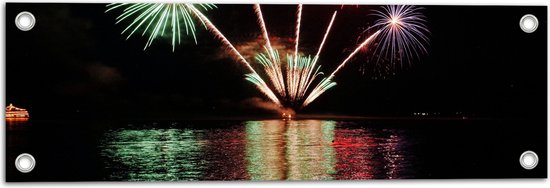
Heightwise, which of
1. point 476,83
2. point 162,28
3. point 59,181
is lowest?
point 59,181

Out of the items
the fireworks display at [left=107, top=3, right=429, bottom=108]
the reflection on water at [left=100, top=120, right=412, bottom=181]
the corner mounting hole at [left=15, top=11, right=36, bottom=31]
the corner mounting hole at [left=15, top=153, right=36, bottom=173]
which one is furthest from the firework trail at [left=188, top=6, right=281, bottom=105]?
the corner mounting hole at [left=15, top=153, right=36, bottom=173]

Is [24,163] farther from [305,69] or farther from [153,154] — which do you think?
[305,69]

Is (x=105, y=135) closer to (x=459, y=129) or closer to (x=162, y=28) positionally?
(x=162, y=28)

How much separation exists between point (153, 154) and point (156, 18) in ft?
6.47

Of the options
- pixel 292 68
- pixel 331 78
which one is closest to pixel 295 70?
pixel 292 68

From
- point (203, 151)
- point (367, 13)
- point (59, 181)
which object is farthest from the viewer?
point (203, 151)

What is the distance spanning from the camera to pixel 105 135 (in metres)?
8.05

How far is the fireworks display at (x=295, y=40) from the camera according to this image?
23.7 feet

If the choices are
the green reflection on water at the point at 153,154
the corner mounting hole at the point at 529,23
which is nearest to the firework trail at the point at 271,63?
the green reflection on water at the point at 153,154

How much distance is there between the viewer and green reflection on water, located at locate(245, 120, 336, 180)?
722 centimetres

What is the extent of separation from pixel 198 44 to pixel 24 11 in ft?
5.87

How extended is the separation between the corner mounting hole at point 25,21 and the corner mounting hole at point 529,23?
510cm

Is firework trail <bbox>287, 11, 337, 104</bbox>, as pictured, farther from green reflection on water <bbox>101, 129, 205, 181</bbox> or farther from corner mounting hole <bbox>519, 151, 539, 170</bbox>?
corner mounting hole <bbox>519, 151, 539, 170</bbox>

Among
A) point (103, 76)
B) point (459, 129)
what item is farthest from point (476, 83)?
point (103, 76)
